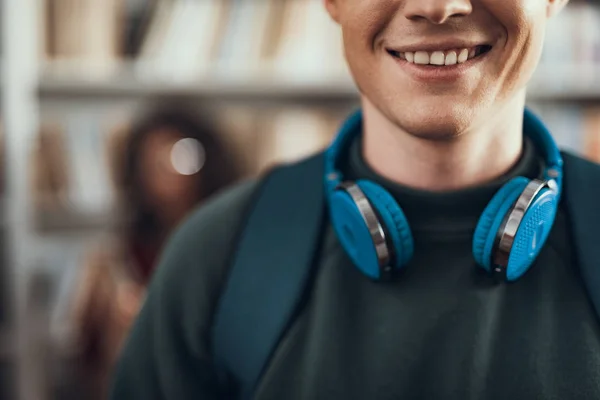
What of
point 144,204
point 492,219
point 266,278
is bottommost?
point 144,204

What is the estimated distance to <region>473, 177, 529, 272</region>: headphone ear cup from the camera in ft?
2.10

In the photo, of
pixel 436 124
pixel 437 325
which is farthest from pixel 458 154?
pixel 437 325

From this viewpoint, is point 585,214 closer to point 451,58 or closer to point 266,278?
point 451,58

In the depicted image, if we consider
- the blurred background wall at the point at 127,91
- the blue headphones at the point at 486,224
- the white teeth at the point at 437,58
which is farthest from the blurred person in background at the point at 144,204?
the white teeth at the point at 437,58

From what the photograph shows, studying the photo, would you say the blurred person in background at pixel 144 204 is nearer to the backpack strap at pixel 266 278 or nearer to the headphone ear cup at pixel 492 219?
the backpack strap at pixel 266 278

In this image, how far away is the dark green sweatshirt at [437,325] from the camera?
24.3 inches

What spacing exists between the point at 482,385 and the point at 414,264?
0.13 meters

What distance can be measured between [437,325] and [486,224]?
0.11m

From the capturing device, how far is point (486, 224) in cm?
65

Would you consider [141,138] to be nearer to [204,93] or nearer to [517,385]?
[204,93]

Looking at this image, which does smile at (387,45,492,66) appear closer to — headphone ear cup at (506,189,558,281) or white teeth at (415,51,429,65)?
white teeth at (415,51,429,65)

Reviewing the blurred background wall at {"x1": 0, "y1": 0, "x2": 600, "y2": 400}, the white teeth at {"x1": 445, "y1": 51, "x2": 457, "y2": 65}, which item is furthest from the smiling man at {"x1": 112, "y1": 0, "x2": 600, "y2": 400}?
the blurred background wall at {"x1": 0, "y1": 0, "x2": 600, "y2": 400}

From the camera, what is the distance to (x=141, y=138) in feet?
7.03

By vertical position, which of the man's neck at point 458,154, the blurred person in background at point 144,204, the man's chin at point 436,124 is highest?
the man's chin at point 436,124
